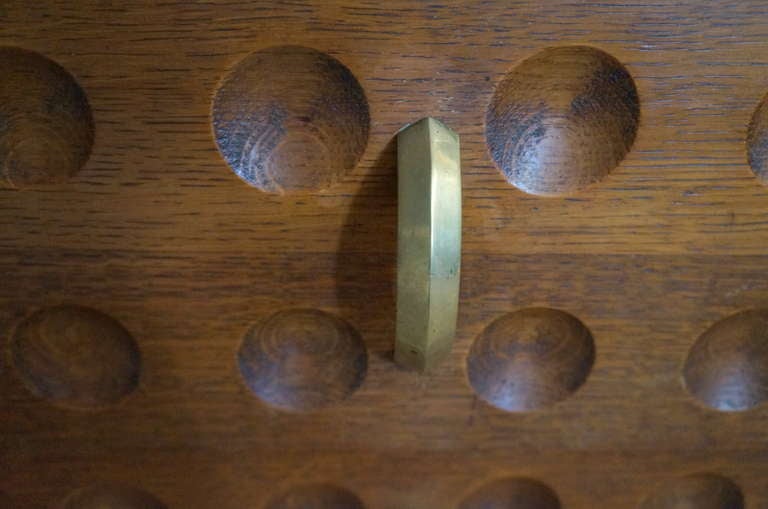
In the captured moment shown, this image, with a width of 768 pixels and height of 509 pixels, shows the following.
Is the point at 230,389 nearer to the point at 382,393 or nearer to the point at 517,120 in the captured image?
the point at 382,393

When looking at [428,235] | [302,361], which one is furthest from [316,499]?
[428,235]

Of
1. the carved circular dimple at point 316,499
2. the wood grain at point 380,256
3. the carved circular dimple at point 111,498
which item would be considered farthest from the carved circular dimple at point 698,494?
the carved circular dimple at point 111,498

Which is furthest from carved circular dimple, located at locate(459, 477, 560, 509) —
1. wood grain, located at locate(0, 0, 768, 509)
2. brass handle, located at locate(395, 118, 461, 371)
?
brass handle, located at locate(395, 118, 461, 371)

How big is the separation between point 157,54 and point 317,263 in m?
0.11

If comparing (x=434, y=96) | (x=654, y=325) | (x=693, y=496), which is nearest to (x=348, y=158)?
(x=434, y=96)

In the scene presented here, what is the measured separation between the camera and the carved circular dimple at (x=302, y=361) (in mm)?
313

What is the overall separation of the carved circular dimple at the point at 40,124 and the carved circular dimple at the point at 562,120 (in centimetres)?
18

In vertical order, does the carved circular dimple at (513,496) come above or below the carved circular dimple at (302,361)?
below

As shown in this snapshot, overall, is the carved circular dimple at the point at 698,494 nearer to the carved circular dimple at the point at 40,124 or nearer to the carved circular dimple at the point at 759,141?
the carved circular dimple at the point at 759,141

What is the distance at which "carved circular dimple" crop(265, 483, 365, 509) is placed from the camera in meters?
0.34

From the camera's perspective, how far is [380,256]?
296 millimetres

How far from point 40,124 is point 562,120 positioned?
0.76ft

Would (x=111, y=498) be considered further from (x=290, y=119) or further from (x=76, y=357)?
(x=290, y=119)

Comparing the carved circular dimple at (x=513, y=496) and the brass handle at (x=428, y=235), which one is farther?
the carved circular dimple at (x=513, y=496)
